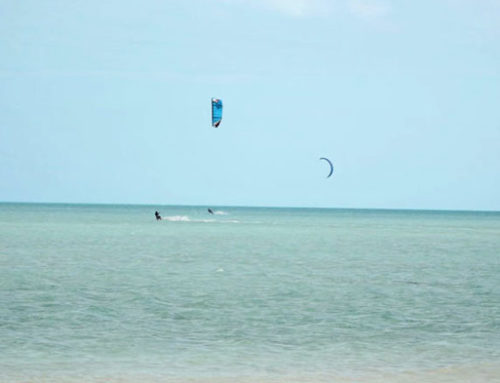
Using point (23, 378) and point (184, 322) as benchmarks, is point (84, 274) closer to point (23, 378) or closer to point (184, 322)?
point (184, 322)

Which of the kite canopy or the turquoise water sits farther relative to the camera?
the kite canopy

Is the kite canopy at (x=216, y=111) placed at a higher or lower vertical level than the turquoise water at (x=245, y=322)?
higher

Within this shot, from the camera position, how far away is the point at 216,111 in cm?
4409

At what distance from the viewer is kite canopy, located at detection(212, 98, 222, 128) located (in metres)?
43.9

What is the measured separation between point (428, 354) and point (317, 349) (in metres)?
2.11

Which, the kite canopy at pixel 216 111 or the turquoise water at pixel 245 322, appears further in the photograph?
the kite canopy at pixel 216 111

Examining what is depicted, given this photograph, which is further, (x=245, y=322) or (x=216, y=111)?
(x=216, y=111)

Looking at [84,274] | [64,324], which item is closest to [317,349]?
[64,324]

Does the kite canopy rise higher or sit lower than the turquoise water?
higher

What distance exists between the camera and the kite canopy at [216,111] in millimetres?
43906

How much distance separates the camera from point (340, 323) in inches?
758

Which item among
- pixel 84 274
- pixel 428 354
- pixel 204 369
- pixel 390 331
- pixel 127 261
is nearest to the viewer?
pixel 204 369

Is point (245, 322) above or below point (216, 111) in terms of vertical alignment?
below

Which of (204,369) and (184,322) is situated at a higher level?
(184,322)
